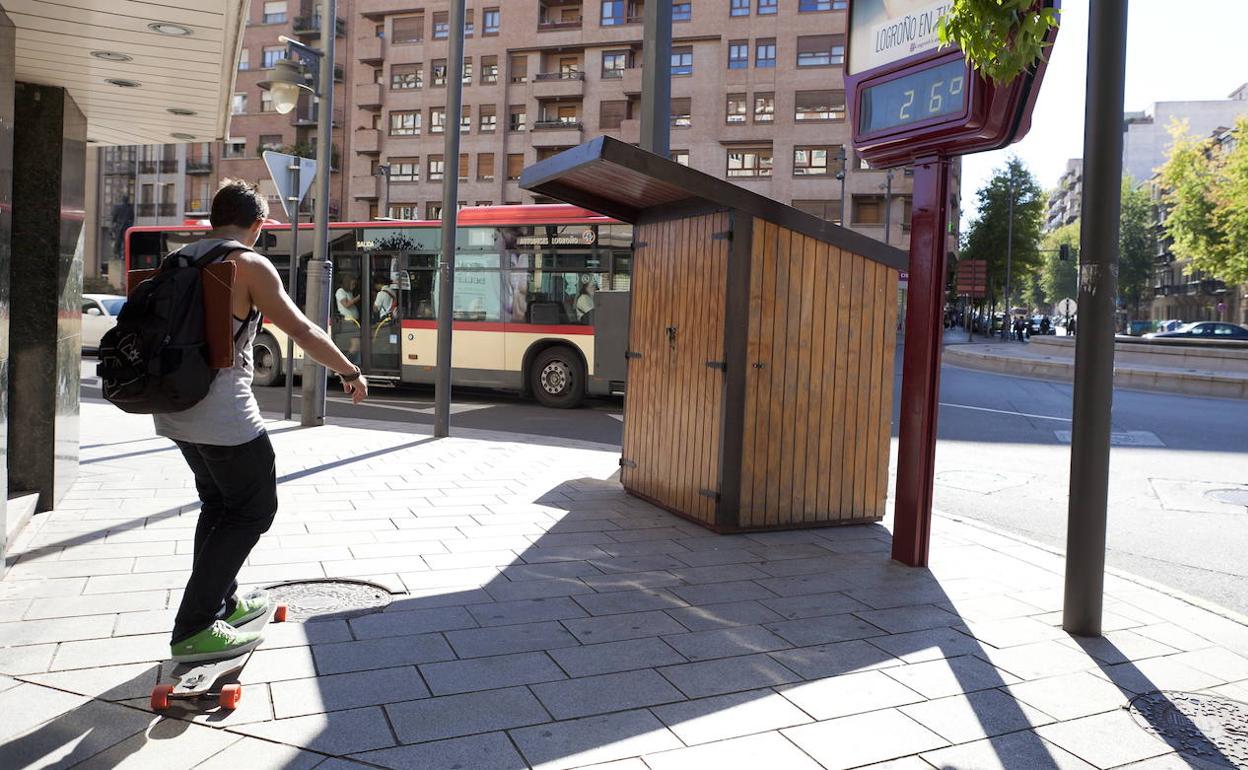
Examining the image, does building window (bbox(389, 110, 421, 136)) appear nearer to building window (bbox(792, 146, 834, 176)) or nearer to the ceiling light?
building window (bbox(792, 146, 834, 176))

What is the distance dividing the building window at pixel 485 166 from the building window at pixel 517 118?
2.06 metres

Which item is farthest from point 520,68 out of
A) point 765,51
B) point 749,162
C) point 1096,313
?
point 1096,313

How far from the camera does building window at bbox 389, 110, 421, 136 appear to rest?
60.2m

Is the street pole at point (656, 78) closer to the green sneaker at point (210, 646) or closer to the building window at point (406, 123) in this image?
the green sneaker at point (210, 646)

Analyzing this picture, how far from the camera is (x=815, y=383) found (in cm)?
687

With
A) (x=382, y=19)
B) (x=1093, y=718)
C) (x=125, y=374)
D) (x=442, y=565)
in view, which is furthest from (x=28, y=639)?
(x=382, y=19)

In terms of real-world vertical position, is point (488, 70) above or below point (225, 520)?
above

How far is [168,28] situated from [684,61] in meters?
53.5

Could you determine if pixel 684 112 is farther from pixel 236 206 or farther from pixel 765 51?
pixel 236 206

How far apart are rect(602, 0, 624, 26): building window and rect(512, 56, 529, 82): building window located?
535 centimetres

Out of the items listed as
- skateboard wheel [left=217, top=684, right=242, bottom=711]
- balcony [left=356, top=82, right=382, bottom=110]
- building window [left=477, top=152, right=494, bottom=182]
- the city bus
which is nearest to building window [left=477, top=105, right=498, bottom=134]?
building window [left=477, top=152, right=494, bottom=182]

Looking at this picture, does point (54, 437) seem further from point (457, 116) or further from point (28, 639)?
point (457, 116)

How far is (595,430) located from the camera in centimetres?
1309

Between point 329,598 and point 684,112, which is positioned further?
point 684,112
